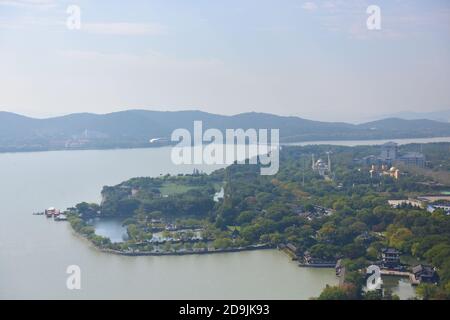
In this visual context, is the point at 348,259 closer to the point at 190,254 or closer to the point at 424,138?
the point at 190,254

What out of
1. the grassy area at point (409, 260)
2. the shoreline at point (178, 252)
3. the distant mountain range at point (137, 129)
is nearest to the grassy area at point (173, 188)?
the shoreline at point (178, 252)

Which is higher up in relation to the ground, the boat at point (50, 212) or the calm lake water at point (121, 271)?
the boat at point (50, 212)

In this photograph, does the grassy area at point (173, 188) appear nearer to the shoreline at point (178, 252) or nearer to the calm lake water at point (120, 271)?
the calm lake water at point (120, 271)

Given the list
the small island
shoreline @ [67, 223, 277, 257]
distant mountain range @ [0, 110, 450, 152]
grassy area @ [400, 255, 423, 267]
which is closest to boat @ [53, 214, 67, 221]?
the small island

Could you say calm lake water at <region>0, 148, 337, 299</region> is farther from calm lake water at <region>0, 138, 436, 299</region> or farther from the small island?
the small island

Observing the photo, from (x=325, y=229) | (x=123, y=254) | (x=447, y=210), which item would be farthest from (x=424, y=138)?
(x=123, y=254)

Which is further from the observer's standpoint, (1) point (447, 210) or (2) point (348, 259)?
(1) point (447, 210)
